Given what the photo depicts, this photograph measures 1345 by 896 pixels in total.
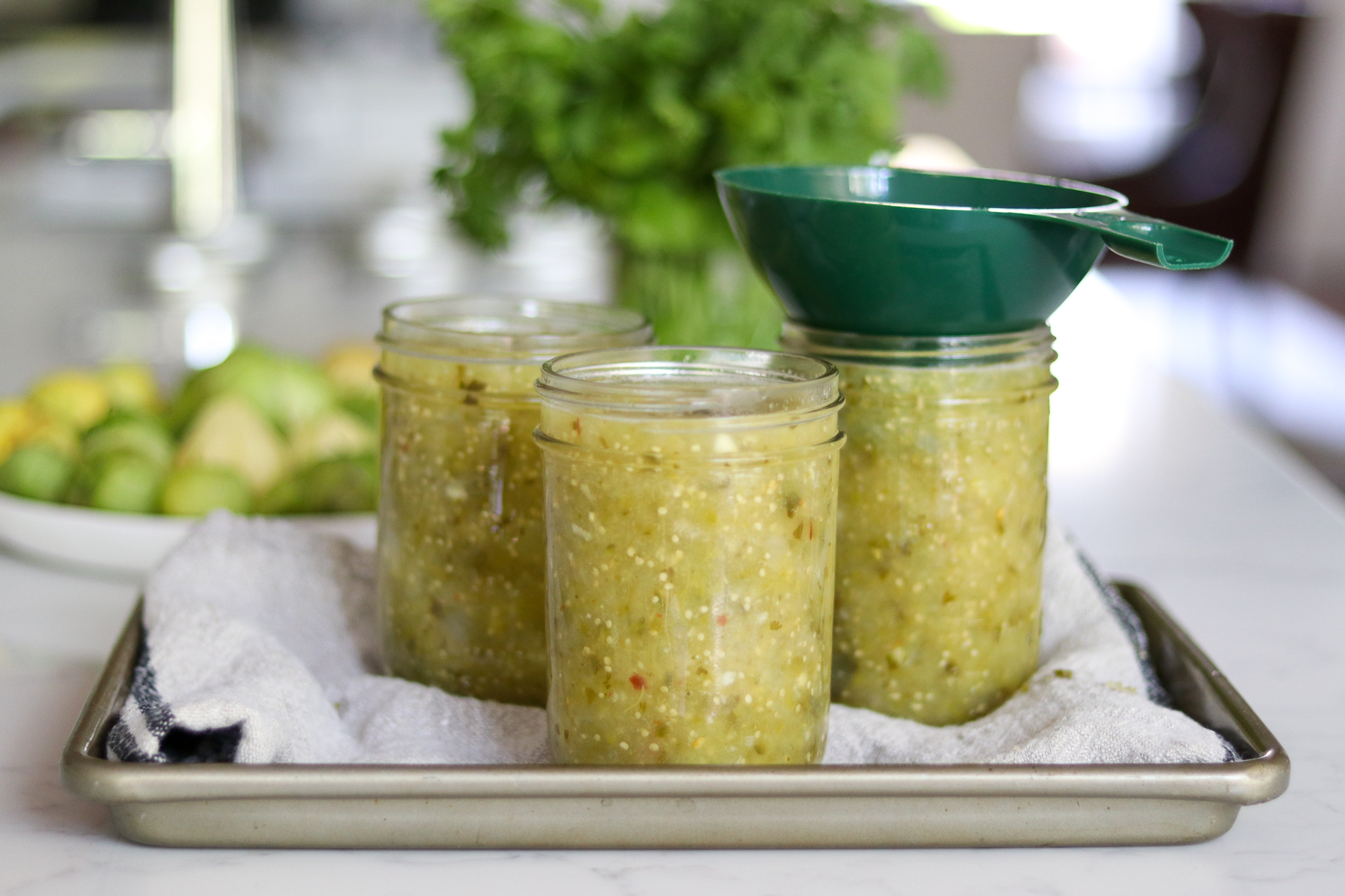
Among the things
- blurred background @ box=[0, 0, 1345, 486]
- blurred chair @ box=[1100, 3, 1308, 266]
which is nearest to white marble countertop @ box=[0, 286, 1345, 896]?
blurred background @ box=[0, 0, 1345, 486]

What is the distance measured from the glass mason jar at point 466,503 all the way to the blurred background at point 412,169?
0.59 metres

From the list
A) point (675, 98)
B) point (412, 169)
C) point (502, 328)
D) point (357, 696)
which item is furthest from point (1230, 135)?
point (357, 696)

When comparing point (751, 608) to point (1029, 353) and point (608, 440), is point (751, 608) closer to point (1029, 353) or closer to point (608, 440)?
point (608, 440)

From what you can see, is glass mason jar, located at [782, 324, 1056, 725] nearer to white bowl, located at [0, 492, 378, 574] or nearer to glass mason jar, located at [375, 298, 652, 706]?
glass mason jar, located at [375, 298, 652, 706]

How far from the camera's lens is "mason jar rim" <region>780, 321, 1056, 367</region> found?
1.83 ft

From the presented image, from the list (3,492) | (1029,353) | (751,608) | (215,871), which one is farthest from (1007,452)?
(3,492)

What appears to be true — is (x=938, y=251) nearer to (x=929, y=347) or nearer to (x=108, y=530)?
(x=929, y=347)

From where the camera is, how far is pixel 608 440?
0.48 meters

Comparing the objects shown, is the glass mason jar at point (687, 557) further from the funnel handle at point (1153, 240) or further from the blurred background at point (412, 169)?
the blurred background at point (412, 169)

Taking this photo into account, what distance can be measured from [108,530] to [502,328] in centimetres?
33

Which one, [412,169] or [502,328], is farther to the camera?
[412,169]

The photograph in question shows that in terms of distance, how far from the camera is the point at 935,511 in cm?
57

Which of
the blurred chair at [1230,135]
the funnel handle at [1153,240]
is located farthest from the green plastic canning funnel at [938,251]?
the blurred chair at [1230,135]

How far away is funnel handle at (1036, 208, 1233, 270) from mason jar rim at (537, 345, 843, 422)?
0.38 feet
